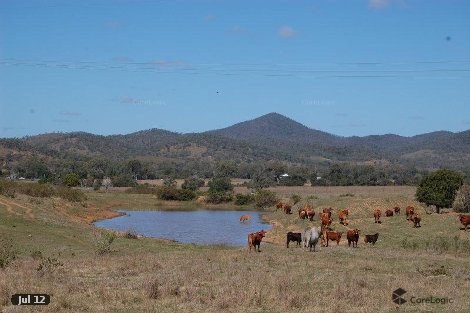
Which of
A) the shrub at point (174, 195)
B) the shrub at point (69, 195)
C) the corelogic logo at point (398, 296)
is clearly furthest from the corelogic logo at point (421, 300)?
the shrub at point (174, 195)

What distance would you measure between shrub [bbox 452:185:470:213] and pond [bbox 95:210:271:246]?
53.6 feet

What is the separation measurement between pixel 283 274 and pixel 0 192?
43135mm

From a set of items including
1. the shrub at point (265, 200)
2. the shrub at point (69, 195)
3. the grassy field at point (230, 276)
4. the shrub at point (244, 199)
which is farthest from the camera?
the shrub at point (244, 199)

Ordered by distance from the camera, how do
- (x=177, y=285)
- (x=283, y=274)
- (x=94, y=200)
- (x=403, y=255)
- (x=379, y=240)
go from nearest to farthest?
(x=177, y=285) → (x=283, y=274) → (x=403, y=255) → (x=379, y=240) → (x=94, y=200)

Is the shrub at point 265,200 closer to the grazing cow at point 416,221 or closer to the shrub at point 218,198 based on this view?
the shrub at point 218,198

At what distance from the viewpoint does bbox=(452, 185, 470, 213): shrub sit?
4816 cm

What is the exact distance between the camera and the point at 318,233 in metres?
30.1

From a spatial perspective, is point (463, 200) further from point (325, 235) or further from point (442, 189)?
point (325, 235)

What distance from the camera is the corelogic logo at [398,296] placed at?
51.9 ft

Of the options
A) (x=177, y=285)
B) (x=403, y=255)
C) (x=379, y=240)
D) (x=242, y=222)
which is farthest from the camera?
(x=242, y=222)

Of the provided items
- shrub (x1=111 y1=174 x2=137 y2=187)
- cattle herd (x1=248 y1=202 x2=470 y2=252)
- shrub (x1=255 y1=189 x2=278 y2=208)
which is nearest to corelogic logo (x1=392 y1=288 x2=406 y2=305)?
cattle herd (x1=248 y1=202 x2=470 y2=252)

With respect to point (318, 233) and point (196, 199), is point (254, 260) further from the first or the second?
point (196, 199)

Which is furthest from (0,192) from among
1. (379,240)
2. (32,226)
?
(379,240)

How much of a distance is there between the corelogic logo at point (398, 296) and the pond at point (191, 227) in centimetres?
2366
